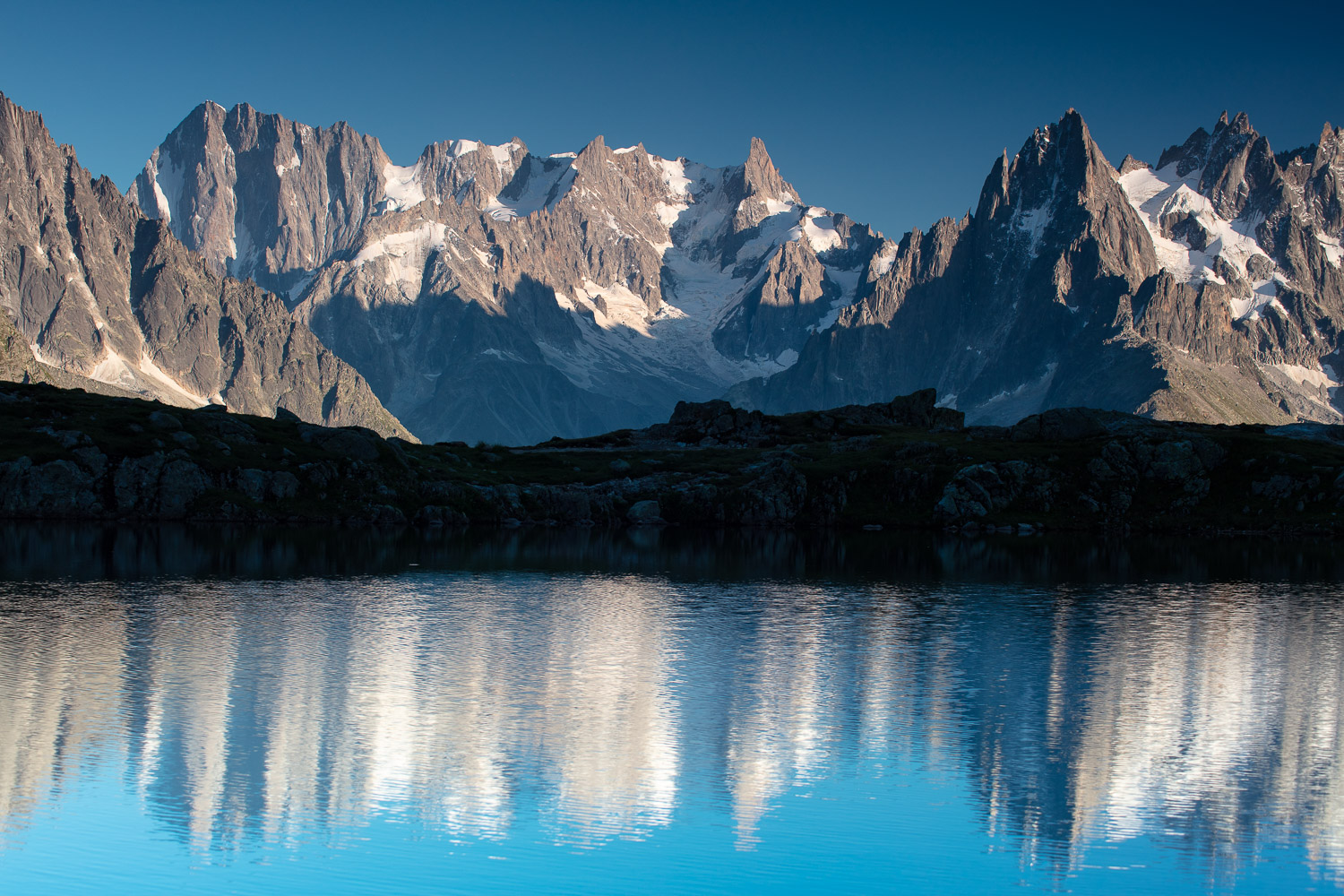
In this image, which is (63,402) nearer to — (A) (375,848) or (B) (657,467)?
(B) (657,467)

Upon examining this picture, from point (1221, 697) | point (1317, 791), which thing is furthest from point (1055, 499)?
point (1317, 791)

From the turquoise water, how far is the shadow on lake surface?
1168 cm

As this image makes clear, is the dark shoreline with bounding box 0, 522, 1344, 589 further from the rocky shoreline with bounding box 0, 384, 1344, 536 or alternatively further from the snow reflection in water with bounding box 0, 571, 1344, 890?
the snow reflection in water with bounding box 0, 571, 1344, 890

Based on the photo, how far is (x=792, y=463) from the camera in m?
159

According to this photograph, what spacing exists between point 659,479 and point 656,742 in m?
119

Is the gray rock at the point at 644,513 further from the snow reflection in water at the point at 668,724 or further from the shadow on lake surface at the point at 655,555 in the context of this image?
the snow reflection in water at the point at 668,724

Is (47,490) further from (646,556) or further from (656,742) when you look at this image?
(656,742)

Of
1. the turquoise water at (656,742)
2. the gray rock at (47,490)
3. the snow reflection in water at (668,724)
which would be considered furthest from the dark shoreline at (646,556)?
the snow reflection in water at (668,724)

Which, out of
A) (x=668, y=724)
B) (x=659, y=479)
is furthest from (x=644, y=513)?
(x=668, y=724)

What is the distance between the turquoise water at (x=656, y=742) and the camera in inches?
1078

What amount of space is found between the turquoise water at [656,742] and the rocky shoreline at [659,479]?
2209 inches

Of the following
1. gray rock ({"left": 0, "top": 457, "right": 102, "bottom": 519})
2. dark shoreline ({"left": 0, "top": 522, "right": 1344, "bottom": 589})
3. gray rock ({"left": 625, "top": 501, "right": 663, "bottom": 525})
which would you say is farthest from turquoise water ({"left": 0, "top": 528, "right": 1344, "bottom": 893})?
gray rock ({"left": 625, "top": 501, "right": 663, "bottom": 525})

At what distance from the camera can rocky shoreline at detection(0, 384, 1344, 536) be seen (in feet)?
414

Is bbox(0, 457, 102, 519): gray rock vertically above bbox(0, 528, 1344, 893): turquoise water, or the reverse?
bbox(0, 457, 102, 519): gray rock
